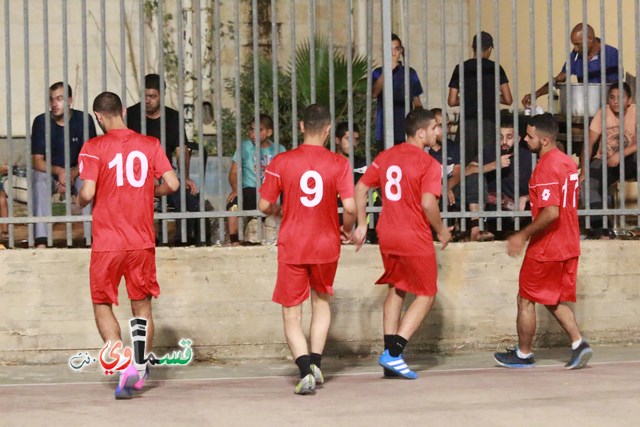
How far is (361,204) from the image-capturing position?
28.7ft

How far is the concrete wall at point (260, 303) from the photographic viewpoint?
31.2ft

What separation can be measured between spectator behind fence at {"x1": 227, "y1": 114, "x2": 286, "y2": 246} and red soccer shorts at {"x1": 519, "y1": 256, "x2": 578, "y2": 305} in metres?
2.04

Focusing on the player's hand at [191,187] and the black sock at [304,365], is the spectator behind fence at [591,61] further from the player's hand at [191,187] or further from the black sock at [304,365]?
the black sock at [304,365]

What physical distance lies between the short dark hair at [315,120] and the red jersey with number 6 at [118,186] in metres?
0.98

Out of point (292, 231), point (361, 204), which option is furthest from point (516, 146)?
point (292, 231)

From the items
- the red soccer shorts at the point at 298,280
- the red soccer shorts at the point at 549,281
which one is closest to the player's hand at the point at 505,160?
the red soccer shorts at the point at 549,281

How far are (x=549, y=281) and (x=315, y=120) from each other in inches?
78.1

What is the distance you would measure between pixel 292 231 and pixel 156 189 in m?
0.90

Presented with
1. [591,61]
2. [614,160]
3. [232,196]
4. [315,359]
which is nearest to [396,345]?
[315,359]

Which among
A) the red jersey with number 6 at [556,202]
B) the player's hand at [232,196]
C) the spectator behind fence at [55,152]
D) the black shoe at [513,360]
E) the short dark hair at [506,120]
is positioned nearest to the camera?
the red jersey with number 6 at [556,202]

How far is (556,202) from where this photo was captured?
29.1 ft

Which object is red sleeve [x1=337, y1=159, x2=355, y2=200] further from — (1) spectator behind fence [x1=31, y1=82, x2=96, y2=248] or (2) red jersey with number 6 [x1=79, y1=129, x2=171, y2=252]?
(1) spectator behind fence [x1=31, y1=82, x2=96, y2=248]

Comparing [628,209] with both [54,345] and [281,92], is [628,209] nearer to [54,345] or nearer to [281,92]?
[54,345]

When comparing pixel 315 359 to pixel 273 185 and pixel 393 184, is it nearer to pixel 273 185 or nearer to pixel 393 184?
pixel 273 185
